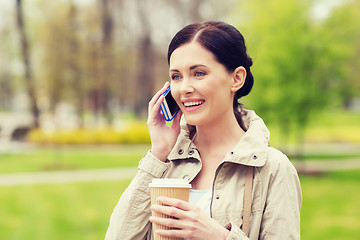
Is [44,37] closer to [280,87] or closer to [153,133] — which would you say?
[280,87]

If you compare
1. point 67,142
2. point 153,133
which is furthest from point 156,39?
point 153,133

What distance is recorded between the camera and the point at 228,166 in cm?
209

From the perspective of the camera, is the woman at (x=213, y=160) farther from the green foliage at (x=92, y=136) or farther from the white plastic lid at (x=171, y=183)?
the green foliage at (x=92, y=136)

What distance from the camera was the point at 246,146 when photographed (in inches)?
82.7

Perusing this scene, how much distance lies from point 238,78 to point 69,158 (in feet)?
48.8

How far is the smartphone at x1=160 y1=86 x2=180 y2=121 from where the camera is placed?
232cm

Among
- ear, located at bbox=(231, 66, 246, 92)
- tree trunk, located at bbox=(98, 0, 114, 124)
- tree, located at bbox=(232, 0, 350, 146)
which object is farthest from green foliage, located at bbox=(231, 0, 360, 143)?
ear, located at bbox=(231, 66, 246, 92)

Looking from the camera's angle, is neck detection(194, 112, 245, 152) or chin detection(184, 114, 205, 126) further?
neck detection(194, 112, 245, 152)

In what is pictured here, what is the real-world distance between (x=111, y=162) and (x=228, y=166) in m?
13.6

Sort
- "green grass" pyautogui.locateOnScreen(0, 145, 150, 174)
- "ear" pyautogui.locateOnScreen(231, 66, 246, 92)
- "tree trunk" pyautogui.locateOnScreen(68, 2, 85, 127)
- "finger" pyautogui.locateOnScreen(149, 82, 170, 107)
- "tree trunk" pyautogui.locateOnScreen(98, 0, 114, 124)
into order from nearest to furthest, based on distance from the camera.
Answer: "ear" pyautogui.locateOnScreen(231, 66, 246, 92), "finger" pyautogui.locateOnScreen(149, 82, 170, 107), "green grass" pyautogui.locateOnScreen(0, 145, 150, 174), "tree trunk" pyautogui.locateOnScreen(68, 2, 85, 127), "tree trunk" pyautogui.locateOnScreen(98, 0, 114, 124)

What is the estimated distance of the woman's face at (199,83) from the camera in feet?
6.86

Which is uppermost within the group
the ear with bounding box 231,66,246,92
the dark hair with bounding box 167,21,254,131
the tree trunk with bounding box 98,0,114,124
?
the tree trunk with bounding box 98,0,114,124

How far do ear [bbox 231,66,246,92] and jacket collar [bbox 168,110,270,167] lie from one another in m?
0.20

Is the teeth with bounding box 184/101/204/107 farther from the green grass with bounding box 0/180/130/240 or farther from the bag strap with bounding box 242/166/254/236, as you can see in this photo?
the green grass with bounding box 0/180/130/240
